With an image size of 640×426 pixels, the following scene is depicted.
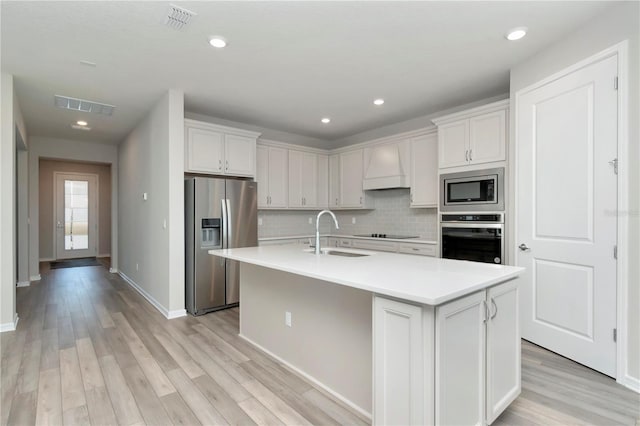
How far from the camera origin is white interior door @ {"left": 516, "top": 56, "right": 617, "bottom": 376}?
7.70 feet

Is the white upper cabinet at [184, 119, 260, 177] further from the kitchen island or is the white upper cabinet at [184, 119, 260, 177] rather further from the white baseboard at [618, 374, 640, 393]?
the white baseboard at [618, 374, 640, 393]

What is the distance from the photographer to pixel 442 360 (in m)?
1.41

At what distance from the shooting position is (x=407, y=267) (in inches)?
79.0

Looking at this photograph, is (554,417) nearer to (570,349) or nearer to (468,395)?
(468,395)

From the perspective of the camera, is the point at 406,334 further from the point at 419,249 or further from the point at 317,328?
the point at 419,249

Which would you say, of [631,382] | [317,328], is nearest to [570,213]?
[631,382]

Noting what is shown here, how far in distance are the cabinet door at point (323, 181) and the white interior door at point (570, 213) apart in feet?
11.0

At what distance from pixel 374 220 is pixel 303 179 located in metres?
1.40

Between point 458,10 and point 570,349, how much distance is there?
2723mm

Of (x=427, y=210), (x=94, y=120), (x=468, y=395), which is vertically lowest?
(x=468, y=395)

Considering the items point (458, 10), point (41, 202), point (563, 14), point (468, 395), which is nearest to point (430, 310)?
point (468, 395)

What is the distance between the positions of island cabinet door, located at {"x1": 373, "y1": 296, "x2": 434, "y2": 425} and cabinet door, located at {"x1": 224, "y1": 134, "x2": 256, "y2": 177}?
11.3 ft

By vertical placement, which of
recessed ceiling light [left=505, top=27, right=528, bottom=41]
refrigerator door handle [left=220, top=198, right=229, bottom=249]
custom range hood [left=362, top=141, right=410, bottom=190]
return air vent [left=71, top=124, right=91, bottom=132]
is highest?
recessed ceiling light [left=505, top=27, right=528, bottom=41]

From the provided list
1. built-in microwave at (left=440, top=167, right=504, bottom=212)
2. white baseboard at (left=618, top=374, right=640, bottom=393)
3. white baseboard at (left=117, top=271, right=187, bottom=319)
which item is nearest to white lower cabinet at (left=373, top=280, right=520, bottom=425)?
white baseboard at (left=618, top=374, right=640, bottom=393)
